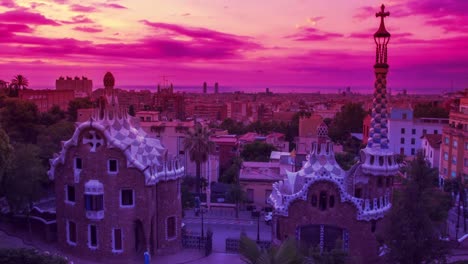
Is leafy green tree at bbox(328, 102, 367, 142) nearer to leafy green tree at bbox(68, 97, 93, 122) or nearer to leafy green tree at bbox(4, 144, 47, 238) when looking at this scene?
leafy green tree at bbox(68, 97, 93, 122)

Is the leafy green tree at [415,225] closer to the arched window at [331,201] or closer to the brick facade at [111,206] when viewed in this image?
the arched window at [331,201]

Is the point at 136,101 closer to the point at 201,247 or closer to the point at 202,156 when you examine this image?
the point at 202,156

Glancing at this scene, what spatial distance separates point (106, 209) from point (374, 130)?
53.1 ft

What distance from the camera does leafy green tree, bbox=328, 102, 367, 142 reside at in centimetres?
8438

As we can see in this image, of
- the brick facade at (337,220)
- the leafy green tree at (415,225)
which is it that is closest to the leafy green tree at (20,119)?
the brick facade at (337,220)

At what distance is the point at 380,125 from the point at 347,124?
6052 centimetres

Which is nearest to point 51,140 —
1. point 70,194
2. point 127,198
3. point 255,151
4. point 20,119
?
point 20,119

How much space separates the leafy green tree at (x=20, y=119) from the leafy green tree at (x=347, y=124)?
5214 centimetres

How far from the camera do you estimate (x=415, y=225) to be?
61.6 ft

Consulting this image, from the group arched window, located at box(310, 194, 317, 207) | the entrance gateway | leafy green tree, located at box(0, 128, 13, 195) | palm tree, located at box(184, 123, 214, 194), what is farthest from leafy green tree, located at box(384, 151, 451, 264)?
palm tree, located at box(184, 123, 214, 194)

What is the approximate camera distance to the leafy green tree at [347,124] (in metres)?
84.4

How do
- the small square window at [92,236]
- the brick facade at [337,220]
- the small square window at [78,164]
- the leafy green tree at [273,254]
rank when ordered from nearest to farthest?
1. the leafy green tree at [273,254]
2. the brick facade at [337,220]
3. the small square window at [78,164]
4. the small square window at [92,236]

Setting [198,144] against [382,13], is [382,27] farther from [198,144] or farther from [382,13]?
[198,144]

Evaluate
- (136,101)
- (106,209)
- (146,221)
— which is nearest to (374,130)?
(146,221)
